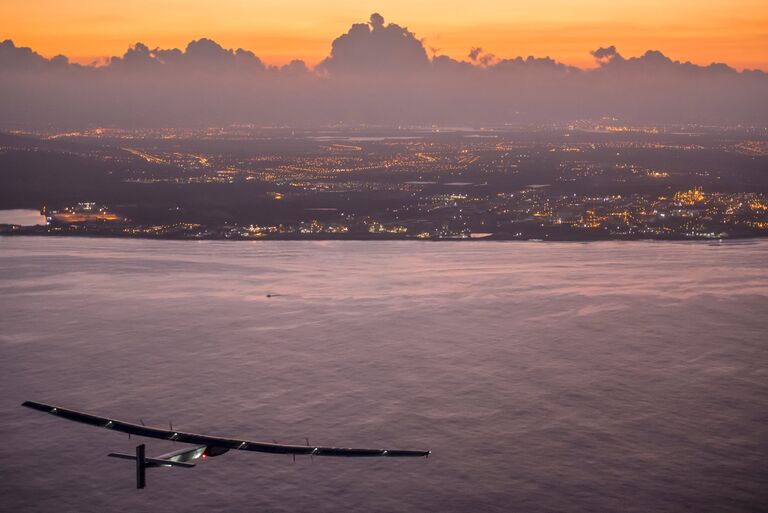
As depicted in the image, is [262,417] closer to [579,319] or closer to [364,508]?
[364,508]

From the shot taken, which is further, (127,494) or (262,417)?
(262,417)

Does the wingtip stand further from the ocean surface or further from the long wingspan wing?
the ocean surface

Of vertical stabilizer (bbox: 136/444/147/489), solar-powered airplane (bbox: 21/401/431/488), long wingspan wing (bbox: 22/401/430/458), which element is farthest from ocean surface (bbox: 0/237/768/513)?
long wingspan wing (bbox: 22/401/430/458)

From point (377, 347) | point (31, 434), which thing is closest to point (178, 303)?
point (377, 347)

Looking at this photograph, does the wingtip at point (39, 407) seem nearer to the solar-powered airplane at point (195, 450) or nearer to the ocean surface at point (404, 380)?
the ocean surface at point (404, 380)

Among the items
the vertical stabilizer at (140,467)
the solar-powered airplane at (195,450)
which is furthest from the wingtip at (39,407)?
the vertical stabilizer at (140,467)

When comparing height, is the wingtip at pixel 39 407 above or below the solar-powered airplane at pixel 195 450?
above

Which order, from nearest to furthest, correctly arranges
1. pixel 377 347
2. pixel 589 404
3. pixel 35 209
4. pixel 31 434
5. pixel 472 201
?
pixel 31 434, pixel 589 404, pixel 377 347, pixel 472 201, pixel 35 209
